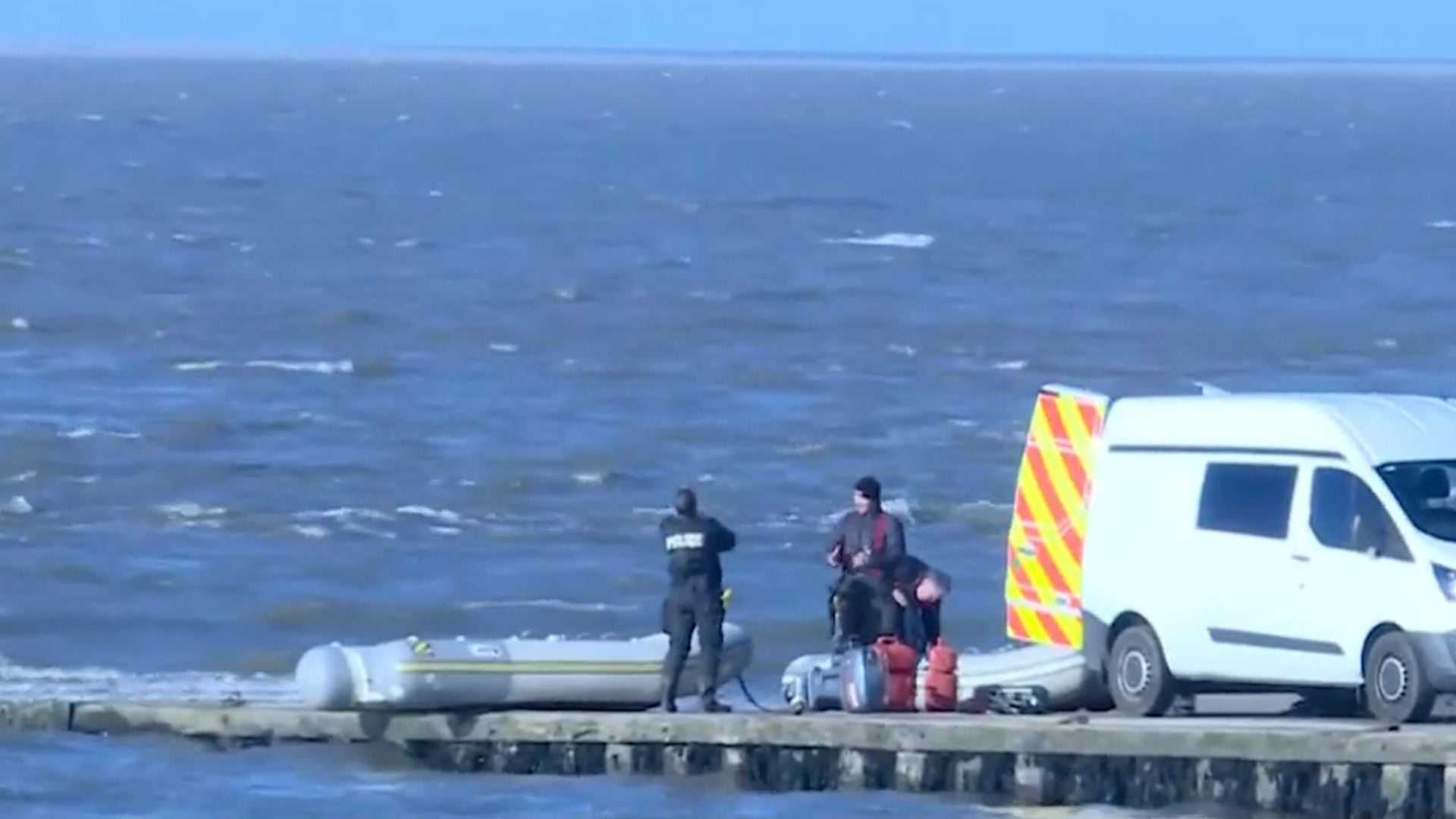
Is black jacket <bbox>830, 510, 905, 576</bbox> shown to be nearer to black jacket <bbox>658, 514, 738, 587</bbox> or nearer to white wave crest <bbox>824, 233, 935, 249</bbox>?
black jacket <bbox>658, 514, 738, 587</bbox>

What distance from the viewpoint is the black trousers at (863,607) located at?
21469 mm

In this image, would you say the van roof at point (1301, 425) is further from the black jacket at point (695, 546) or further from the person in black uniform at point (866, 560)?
the black jacket at point (695, 546)

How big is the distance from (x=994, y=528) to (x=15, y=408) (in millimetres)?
14263

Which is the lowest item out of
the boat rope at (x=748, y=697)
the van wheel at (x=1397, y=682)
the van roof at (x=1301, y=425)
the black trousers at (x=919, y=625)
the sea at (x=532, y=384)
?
the van wheel at (x=1397, y=682)

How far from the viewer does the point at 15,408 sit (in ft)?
147

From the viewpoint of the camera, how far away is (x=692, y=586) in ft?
70.3

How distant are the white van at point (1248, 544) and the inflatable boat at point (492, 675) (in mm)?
2512

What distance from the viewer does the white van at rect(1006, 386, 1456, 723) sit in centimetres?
1975

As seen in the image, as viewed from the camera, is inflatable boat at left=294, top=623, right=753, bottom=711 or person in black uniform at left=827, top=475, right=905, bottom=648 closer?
person in black uniform at left=827, top=475, right=905, bottom=648

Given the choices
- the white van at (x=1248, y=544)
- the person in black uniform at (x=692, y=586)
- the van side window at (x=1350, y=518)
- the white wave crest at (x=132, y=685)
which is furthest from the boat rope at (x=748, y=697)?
the van side window at (x=1350, y=518)

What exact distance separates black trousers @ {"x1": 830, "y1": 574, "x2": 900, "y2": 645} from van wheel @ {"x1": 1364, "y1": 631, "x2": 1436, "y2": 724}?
9.49 ft

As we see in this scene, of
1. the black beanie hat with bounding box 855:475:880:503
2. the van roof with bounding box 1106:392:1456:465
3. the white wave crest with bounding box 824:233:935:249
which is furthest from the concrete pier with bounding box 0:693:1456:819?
the white wave crest with bounding box 824:233:935:249

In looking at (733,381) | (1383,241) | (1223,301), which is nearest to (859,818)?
(733,381)

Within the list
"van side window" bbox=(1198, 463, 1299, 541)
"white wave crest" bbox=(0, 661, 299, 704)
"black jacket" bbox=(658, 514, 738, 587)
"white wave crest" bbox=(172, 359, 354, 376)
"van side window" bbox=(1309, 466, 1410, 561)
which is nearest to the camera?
"van side window" bbox=(1309, 466, 1410, 561)
